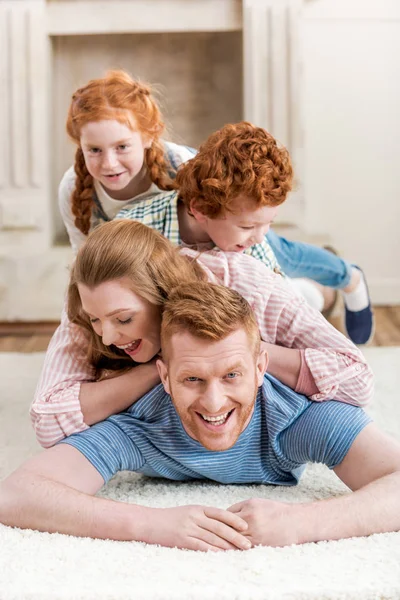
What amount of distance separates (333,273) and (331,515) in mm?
1334

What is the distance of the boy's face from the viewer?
A: 1672 mm

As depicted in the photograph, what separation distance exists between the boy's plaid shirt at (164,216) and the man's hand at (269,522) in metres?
0.77

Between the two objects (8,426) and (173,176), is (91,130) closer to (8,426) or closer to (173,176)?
(173,176)

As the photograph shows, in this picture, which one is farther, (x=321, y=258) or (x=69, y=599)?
(x=321, y=258)

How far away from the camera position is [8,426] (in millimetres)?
2043

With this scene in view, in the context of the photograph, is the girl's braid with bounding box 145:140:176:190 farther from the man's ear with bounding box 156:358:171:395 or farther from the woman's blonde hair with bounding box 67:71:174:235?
the man's ear with bounding box 156:358:171:395

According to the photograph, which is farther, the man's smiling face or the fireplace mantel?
the fireplace mantel

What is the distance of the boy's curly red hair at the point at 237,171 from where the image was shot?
1628 millimetres

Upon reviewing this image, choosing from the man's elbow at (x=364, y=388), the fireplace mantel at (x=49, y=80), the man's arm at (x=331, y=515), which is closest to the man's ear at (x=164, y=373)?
the man's arm at (x=331, y=515)

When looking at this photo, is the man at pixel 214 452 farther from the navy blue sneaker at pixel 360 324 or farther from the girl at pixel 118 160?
the navy blue sneaker at pixel 360 324

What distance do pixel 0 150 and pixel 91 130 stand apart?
1.67 metres

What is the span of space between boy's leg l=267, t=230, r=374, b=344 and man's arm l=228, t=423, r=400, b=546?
110 cm

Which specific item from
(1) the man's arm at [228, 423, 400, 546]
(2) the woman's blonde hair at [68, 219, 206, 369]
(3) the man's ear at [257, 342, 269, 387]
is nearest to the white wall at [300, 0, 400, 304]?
(2) the woman's blonde hair at [68, 219, 206, 369]

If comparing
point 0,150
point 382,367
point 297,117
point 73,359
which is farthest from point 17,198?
point 73,359
